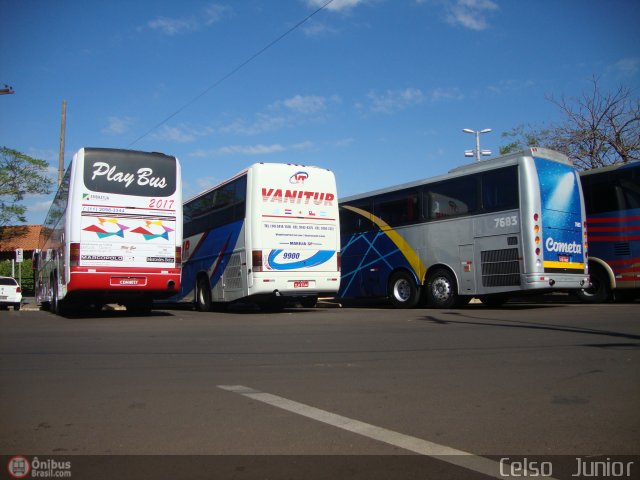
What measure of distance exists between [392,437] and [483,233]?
35.7ft

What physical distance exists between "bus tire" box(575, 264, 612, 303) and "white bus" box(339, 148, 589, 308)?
2.38 m

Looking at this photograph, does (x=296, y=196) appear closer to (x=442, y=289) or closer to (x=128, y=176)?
(x=128, y=176)

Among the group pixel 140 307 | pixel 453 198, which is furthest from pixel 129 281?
A: pixel 453 198

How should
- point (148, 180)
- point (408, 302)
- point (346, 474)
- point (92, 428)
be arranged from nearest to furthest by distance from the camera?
point (346, 474), point (92, 428), point (148, 180), point (408, 302)

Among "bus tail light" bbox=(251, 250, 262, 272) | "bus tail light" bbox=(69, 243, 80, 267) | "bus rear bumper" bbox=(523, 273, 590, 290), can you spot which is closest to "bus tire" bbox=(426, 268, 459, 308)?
"bus rear bumper" bbox=(523, 273, 590, 290)

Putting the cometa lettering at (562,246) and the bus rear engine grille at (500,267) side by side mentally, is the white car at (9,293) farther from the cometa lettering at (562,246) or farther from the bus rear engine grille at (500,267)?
the cometa lettering at (562,246)

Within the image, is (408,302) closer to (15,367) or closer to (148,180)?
(148,180)

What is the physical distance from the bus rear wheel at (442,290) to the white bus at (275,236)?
8.57 ft

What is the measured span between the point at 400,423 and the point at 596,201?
47.2 feet

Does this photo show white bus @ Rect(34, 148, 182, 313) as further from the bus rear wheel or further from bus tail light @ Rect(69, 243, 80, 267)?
the bus rear wheel

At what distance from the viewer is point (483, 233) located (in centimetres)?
1398

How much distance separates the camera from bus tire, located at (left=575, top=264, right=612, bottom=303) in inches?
631

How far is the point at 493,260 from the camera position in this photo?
13.8 meters

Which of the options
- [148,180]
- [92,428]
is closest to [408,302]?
[148,180]
